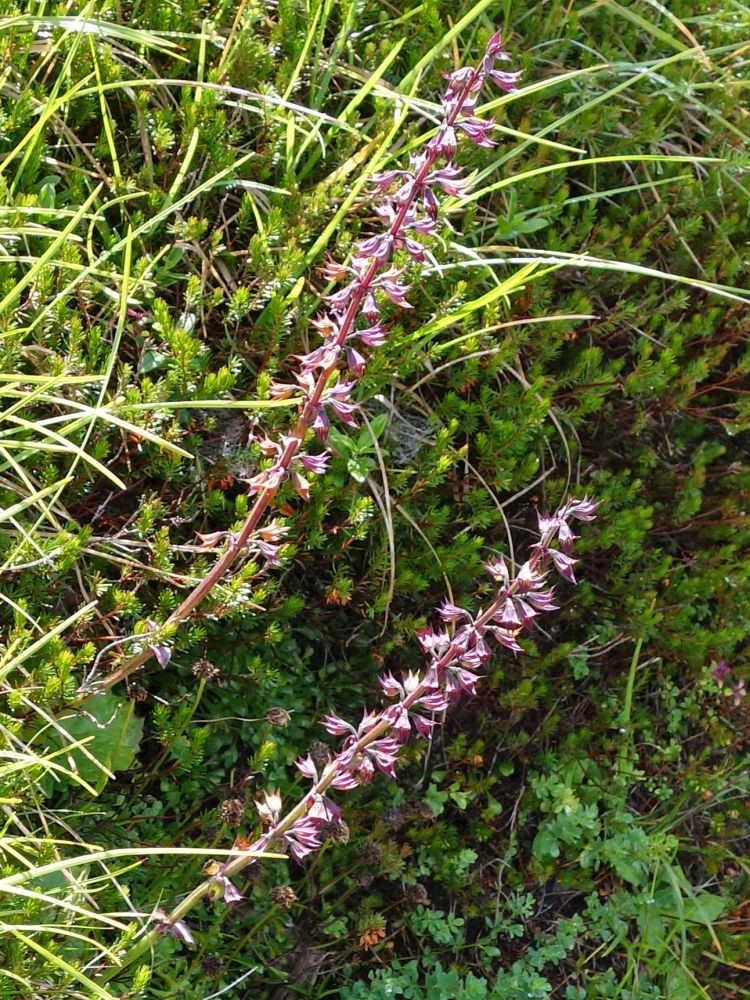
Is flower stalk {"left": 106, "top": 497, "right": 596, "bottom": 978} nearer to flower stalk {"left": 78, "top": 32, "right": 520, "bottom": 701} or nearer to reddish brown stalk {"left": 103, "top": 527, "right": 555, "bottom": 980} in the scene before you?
reddish brown stalk {"left": 103, "top": 527, "right": 555, "bottom": 980}

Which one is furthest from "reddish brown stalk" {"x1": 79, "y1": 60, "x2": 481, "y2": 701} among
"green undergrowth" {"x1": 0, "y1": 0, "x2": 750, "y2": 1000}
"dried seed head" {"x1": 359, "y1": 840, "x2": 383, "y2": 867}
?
"dried seed head" {"x1": 359, "y1": 840, "x2": 383, "y2": 867}

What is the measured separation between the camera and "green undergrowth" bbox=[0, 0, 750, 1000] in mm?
2465

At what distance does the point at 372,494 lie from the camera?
2.81 meters

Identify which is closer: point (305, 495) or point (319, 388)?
point (319, 388)

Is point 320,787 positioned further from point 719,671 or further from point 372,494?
point 719,671

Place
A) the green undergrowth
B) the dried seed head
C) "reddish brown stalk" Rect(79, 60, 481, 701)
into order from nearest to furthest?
"reddish brown stalk" Rect(79, 60, 481, 701), the green undergrowth, the dried seed head

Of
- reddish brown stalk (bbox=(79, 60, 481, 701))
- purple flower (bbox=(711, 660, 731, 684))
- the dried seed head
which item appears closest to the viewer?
reddish brown stalk (bbox=(79, 60, 481, 701))

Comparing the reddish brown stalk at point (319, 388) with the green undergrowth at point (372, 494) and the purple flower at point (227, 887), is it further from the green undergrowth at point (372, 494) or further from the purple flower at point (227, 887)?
the purple flower at point (227, 887)

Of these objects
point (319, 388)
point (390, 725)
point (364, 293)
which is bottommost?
point (390, 725)

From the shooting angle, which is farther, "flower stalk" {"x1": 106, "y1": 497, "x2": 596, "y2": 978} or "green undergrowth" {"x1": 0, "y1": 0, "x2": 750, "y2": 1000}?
"green undergrowth" {"x1": 0, "y1": 0, "x2": 750, "y2": 1000}

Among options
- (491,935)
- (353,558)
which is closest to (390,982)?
(491,935)

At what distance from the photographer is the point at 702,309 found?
351cm

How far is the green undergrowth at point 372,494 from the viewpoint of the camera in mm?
2465

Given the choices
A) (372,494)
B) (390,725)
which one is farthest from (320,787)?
(372,494)
